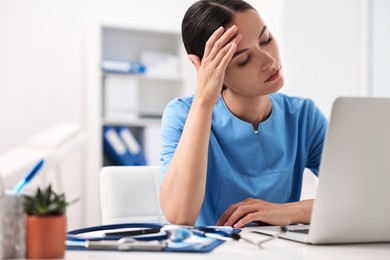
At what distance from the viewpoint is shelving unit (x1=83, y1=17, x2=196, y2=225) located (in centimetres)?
381

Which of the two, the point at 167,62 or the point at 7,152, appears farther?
the point at 167,62

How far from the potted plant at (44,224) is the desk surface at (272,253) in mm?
34

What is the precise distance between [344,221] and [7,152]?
3.14 m

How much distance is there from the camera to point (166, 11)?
14.1ft

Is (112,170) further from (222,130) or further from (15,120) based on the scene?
(15,120)

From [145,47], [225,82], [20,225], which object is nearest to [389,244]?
[20,225]

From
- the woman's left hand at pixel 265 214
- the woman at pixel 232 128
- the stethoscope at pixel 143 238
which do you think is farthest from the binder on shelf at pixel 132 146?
the stethoscope at pixel 143 238

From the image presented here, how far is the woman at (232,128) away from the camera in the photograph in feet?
4.15

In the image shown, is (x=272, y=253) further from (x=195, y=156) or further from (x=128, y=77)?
(x=128, y=77)

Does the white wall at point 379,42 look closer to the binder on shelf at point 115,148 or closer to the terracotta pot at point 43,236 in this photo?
the binder on shelf at point 115,148

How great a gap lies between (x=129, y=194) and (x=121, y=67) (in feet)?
8.45

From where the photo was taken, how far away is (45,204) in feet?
2.45

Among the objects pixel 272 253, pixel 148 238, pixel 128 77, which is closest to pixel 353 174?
pixel 272 253

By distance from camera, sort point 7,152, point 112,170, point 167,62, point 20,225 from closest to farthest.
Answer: point 20,225 → point 112,170 → point 7,152 → point 167,62
